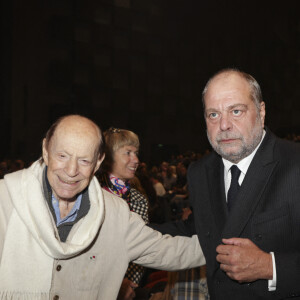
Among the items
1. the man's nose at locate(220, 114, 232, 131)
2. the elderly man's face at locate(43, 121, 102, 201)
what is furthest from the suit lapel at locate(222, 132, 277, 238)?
the elderly man's face at locate(43, 121, 102, 201)

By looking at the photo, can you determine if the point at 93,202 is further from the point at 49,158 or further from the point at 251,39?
the point at 251,39

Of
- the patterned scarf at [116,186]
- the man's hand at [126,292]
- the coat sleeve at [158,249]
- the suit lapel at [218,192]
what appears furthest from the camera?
the patterned scarf at [116,186]

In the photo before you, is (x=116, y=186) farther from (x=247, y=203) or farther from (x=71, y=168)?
(x=247, y=203)

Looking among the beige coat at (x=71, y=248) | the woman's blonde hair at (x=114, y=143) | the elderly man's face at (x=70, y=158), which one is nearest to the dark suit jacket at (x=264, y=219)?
the beige coat at (x=71, y=248)

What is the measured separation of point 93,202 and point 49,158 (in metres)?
0.33

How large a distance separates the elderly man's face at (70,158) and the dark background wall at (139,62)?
11.1 metres

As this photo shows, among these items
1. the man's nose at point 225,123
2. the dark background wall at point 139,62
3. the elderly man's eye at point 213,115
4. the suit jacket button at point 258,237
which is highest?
the dark background wall at point 139,62

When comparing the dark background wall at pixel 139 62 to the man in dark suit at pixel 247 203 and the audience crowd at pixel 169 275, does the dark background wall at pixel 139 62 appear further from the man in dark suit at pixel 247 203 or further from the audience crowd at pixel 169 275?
the man in dark suit at pixel 247 203

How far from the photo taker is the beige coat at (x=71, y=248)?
5.63 ft

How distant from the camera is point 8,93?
40.9ft

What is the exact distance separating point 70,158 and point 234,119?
85cm

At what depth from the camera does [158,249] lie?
208 cm

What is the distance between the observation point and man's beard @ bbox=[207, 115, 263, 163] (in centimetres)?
179

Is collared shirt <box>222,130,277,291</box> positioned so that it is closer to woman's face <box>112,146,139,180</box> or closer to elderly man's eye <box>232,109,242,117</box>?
elderly man's eye <box>232,109,242,117</box>
